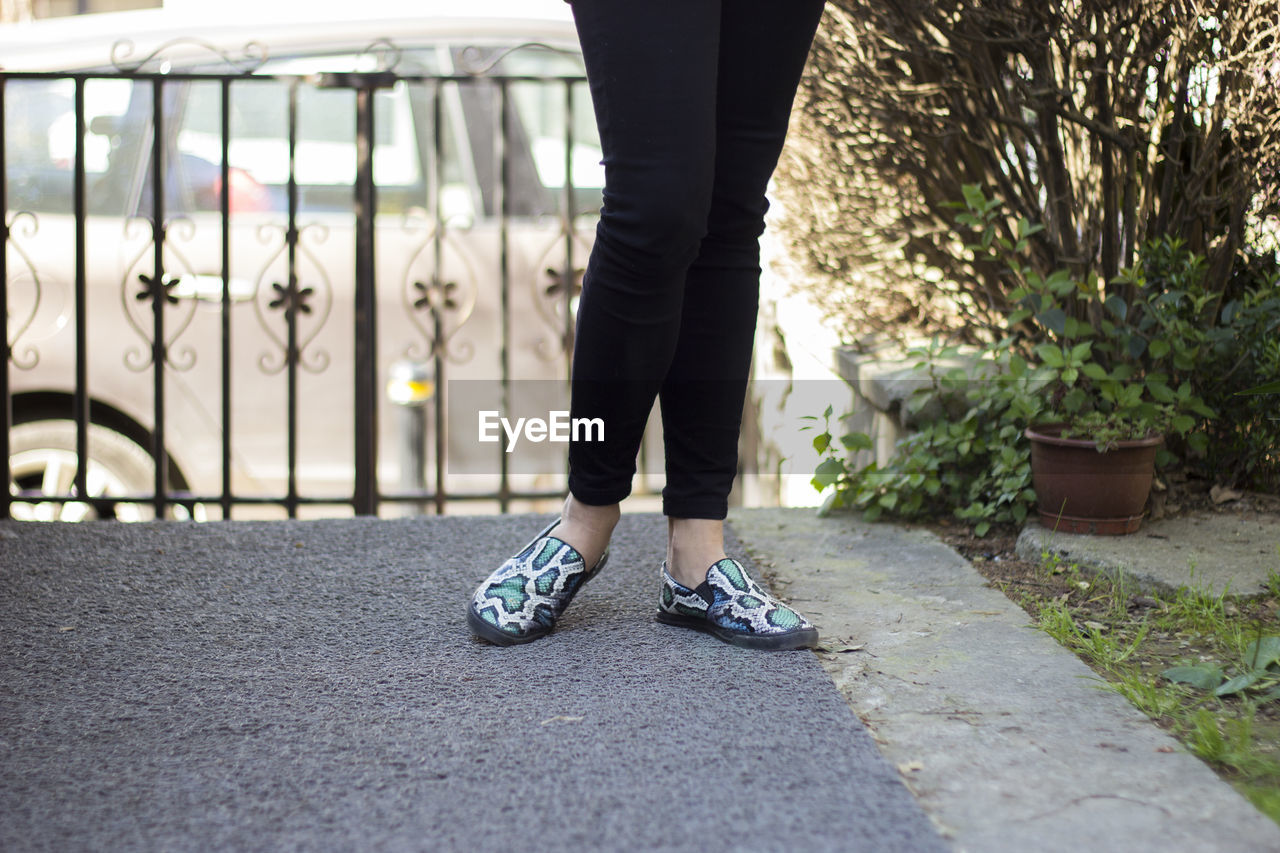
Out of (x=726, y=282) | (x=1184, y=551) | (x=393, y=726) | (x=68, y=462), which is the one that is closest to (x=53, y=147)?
(x=68, y=462)

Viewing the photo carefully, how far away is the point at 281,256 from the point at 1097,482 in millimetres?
2461

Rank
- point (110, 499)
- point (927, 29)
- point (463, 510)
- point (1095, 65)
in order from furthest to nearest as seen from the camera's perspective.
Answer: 1. point (463, 510)
2. point (110, 499)
3. point (927, 29)
4. point (1095, 65)

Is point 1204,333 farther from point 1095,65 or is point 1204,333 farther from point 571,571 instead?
point 571,571

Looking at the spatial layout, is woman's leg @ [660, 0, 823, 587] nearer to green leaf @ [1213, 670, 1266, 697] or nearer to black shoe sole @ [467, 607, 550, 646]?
black shoe sole @ [467, 607, 550, 646]

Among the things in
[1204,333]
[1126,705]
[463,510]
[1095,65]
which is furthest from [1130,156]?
[463,510]

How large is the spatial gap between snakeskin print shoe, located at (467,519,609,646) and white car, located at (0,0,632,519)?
145 cm

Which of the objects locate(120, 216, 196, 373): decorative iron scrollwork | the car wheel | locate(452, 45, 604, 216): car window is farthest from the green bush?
the car wheel

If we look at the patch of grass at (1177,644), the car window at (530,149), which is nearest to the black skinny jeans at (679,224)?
the patch of grass at (1177,644)

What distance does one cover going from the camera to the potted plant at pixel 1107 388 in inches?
86.8

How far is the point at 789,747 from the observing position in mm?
1354

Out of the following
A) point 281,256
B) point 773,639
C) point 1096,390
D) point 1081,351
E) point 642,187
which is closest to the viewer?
point 642,187

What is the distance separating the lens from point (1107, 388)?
7.47ft

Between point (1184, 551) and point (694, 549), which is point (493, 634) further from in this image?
point (1184, 551)

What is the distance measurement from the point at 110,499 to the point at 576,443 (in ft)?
5.69
